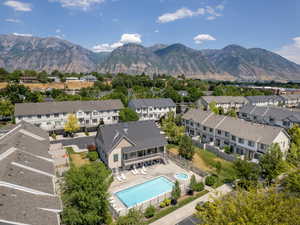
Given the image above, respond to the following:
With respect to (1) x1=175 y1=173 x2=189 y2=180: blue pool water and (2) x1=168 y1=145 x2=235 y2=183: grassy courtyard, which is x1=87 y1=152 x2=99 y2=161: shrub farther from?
(2) x1=168 y1=145 x2=235 y2=183: grassy courtyard

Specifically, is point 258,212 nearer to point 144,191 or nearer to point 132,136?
point 144,191

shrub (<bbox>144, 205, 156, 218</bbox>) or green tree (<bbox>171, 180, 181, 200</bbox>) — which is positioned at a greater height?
green tree (<bbox>171, 180, 181, 200</bbox>)

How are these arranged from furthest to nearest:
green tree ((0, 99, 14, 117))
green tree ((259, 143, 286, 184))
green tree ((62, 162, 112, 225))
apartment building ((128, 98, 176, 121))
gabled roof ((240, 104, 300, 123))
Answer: apartment building ((128, 98, 176, 121)) < green tree ((0, 99, 14, 117)) < gabled roof ((240, 104, 300, 123)) < green tree ((259, 143, 286, 184)) < green tree ((62, 162, 112, 225))

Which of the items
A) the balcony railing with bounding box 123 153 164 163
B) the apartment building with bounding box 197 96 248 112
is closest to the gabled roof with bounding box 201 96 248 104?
the apartment building with bounding box 197 96 248 112

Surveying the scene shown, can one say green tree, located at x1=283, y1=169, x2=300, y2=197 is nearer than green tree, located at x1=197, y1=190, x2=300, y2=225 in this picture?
No

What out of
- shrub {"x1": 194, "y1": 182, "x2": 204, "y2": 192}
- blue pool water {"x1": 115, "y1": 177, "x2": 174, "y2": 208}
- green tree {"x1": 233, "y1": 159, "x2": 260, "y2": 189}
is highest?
green tree {"x1": 233, "y1": 159, "x2": 260, "y2": 189}

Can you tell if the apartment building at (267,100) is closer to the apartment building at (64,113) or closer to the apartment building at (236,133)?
the apartment building at (236,133)
